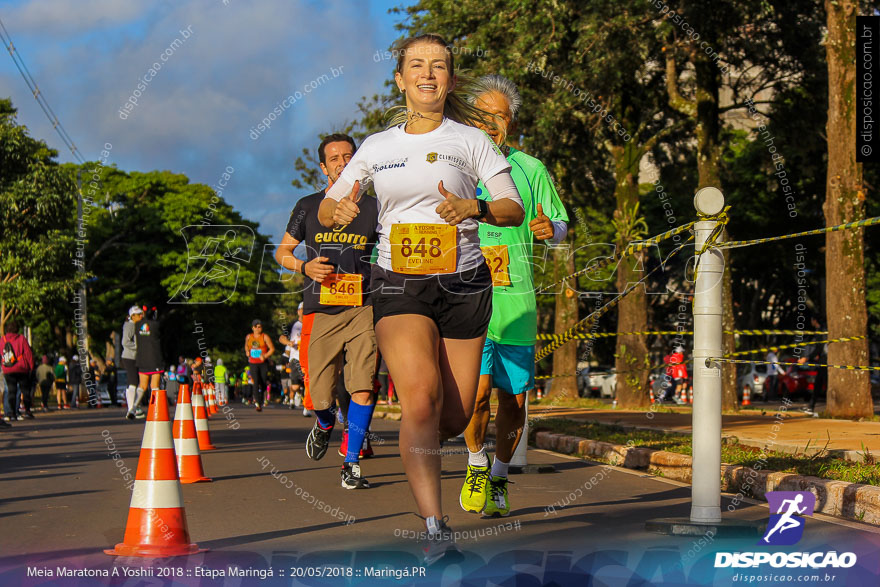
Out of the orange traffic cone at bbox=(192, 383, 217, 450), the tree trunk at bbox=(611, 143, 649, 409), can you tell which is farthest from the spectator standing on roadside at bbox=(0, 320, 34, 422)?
the tree trunk at bbox=(611, 143, 649, 409)

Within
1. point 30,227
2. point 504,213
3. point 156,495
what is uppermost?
point 30,227

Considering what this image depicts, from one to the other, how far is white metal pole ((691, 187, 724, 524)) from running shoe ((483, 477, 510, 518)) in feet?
3.50

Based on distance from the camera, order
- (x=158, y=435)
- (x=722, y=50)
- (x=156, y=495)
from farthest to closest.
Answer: (x=722, y=50), (x=158, y=435), (x=156, y=495)

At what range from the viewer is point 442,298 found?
16.1ft

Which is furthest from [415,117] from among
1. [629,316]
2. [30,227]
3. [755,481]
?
[30,227]

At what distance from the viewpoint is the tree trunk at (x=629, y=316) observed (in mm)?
22422

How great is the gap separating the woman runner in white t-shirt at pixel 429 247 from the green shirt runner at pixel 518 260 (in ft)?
4.51

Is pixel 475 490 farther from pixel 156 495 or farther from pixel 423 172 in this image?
pixel 423 172

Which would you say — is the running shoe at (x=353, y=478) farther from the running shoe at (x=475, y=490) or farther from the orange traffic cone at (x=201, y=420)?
the orange traffic cone at (x=201, y=420)

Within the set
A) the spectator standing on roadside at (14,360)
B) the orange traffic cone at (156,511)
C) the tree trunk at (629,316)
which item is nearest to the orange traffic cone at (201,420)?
the orange traffic cone at (156,511)

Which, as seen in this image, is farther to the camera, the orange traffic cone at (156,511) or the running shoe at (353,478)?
the running shoe at (353,478)

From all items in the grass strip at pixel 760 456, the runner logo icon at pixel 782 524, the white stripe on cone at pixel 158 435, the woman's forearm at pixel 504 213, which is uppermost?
the woman's forearm at pixel 504 213

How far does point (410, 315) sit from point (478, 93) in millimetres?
2324

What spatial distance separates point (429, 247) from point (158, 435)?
1736mm
